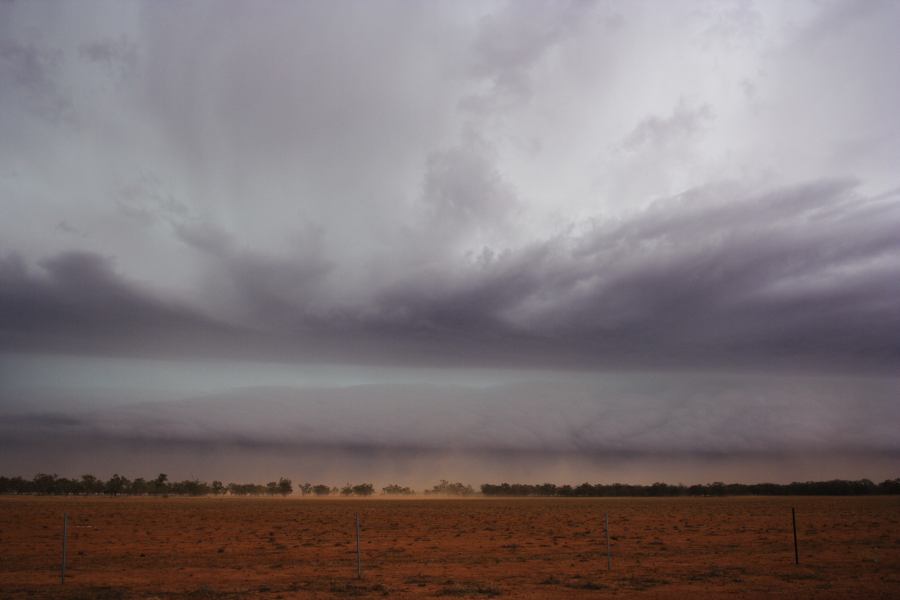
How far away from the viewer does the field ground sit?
22.7m

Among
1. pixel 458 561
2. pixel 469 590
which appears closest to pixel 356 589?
pixel 469 590

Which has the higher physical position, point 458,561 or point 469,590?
point 469,590

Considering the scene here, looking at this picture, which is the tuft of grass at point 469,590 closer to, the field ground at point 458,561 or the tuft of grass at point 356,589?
the field ground at point 458,561

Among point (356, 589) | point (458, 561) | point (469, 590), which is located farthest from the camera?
point (458, 561)

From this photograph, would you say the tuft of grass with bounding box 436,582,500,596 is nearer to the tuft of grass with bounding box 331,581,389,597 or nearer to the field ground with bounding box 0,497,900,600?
the field ground with bounding box 0,497,900,600

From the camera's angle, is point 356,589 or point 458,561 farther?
point 458,561

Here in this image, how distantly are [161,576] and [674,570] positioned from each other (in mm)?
21233

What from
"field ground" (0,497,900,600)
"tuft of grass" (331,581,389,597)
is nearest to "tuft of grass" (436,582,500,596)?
"field ground" (0,497,900,600)

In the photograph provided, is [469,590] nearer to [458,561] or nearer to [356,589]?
[356,589]

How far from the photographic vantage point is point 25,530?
49250 mm

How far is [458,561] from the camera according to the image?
31.1 meters

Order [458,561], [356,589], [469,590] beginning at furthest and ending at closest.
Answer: [458,561]
[356,589]
[469,590]

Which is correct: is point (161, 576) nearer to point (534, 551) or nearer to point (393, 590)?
point (393, 590)

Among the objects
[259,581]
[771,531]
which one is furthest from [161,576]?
[771,531]
